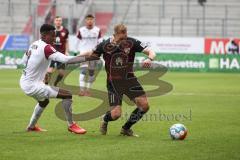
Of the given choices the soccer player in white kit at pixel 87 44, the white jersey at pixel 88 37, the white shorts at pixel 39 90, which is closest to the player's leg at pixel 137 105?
the white shorts at pixel 39 90

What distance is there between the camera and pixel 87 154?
1076 cm

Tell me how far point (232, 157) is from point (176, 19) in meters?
35.8

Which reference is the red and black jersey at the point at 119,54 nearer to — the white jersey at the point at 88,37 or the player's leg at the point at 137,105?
the player's leg at the point at 137,105

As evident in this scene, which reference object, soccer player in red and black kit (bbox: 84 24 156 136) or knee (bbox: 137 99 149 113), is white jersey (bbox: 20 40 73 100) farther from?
knee (bbox: 137 99 149 113)

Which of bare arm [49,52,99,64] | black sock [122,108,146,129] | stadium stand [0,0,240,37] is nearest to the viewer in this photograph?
bare arm [49,52,99,64]

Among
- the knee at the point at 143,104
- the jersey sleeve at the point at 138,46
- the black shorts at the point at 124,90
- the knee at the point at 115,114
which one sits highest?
the jersey sleeve at the point at 138,46

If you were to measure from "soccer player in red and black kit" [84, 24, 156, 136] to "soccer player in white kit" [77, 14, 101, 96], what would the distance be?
31.1 ft

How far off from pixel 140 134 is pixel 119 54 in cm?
173

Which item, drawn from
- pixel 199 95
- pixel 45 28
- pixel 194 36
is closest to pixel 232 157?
pixel 45 28

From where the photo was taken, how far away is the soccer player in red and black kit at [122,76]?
13.3 meters

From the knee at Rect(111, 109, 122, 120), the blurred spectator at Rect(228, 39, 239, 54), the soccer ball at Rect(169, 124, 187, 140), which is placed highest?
the knee at Rect(111, 109, 122, 120)

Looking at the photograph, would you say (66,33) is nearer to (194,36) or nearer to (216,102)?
(216,102)

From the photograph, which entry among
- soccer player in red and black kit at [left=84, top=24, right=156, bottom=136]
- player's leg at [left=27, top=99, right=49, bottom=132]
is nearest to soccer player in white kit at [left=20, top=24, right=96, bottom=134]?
player's leg at [left=27, top=99, right=49, bottom=132]

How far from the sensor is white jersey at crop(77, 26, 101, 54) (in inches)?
945
